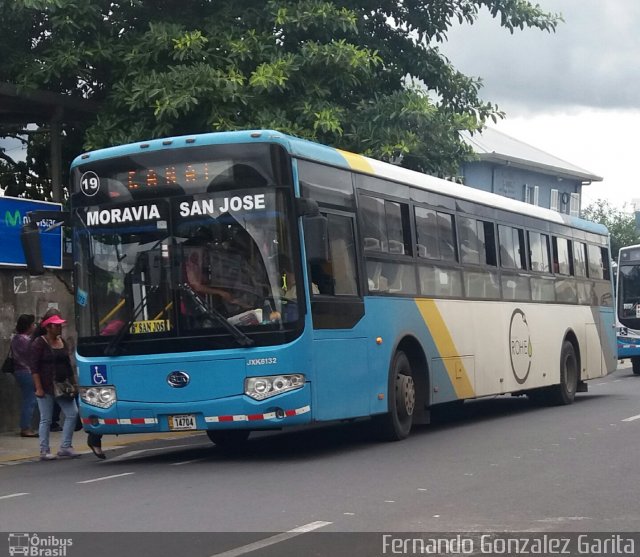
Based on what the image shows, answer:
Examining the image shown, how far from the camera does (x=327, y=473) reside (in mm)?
11484

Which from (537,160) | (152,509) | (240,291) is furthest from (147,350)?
(537,160)

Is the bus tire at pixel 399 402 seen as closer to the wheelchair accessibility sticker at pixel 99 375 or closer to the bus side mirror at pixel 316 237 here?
the bus side mirror at pixel 316 237

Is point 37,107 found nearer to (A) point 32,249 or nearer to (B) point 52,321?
(B) point 52,321

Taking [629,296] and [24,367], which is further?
[629,296]

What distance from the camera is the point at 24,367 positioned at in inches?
688

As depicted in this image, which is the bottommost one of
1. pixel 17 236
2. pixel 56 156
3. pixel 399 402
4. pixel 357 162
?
pixel 399 402

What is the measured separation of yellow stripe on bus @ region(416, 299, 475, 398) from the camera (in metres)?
15.3

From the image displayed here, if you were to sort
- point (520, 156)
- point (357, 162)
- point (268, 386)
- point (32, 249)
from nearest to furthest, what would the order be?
point (268, 386) → point (32, 249) → point (357, 162) → point (520, 156)

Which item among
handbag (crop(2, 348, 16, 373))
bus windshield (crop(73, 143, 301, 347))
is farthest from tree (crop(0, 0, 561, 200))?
bus windshield (crop(73, 143, 301, 347))

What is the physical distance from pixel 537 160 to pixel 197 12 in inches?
1493

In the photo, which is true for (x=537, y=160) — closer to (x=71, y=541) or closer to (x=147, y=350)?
(x=147, y=350)

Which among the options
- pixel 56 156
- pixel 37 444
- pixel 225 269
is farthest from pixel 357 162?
pixel 56 156

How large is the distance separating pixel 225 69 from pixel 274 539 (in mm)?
12054
